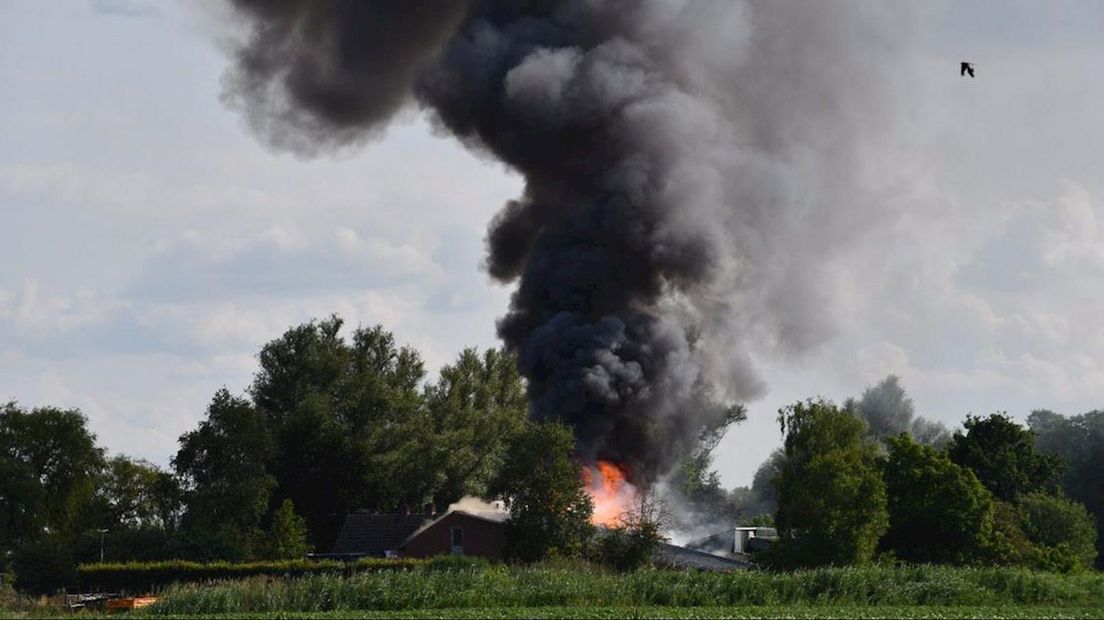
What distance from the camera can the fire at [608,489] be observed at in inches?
2945

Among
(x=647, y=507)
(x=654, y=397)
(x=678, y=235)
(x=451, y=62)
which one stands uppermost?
(x=451, y=62)

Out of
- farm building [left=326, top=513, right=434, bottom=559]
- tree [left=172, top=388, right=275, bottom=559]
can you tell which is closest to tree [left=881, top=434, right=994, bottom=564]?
farm building [left=326, top=513, right=434, bottom=559]

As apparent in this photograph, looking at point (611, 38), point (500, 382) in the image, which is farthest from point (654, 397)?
point (500, 382)

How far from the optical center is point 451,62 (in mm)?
87250

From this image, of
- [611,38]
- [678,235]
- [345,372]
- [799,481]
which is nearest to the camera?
[799,481]

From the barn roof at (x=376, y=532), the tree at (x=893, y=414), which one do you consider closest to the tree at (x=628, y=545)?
the barn roof at (x=376, y=532)

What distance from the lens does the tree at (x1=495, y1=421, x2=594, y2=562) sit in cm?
6938

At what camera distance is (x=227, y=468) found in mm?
92188

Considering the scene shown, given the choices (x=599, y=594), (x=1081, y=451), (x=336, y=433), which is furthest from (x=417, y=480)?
(x=1081, y=451)

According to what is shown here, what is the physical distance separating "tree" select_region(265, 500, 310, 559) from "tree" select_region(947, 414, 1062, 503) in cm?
3927

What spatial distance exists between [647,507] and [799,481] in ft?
28.0

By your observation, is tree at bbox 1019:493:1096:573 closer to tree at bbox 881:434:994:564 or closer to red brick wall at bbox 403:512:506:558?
tree at bbox 881:434:994:564

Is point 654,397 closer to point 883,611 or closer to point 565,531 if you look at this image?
point 565,531

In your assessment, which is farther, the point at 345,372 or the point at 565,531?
the point at 345,372
